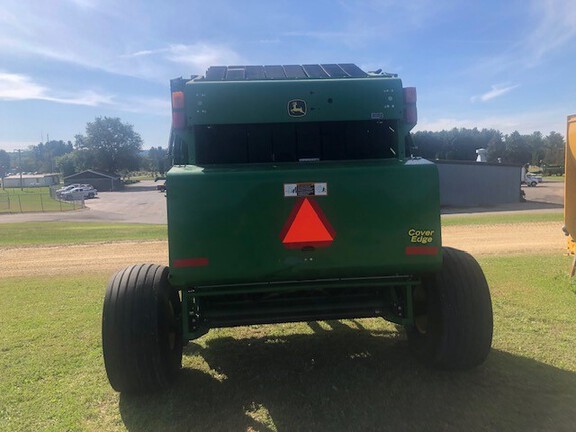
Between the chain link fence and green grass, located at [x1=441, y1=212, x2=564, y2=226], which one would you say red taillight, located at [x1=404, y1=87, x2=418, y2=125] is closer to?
green grass, located at [x1=441, y1=212, x2=564, y2=226]

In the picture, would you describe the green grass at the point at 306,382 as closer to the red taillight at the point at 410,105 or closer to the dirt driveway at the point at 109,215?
the red taillight at the point at 410,105

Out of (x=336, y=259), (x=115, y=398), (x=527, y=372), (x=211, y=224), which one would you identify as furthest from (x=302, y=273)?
(x=527, y=372)

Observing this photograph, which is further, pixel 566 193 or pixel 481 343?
pixel 566 193

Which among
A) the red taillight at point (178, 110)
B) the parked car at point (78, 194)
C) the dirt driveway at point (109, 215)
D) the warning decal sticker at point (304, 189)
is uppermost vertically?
the red taillight at point (178, 110)

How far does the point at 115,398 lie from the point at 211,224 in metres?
1.74

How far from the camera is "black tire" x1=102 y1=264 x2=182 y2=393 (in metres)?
3.69

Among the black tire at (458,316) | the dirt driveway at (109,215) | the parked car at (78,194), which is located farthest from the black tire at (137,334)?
the parked car at (78,194)

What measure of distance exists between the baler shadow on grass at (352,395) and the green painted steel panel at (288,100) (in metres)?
2.17

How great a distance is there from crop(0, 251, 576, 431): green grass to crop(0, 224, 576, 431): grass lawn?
11 millimetres

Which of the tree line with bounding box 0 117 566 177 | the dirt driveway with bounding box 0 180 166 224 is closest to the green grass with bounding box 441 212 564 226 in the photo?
the dirt driveway with bounding box 0 180 166 224

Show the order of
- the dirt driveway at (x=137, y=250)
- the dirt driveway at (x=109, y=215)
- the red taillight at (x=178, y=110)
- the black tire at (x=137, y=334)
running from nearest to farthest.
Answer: the black tire at (x=137, y=334) → the red taillight at (x=178, y=110) → the dirt driveway at (x=137, y=250) → the dirt driveway at (x=109, y=215)

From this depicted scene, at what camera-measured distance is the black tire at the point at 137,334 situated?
3688 mm

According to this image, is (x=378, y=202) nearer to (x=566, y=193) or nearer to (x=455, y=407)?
(x=455, y=407)

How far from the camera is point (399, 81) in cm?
420
